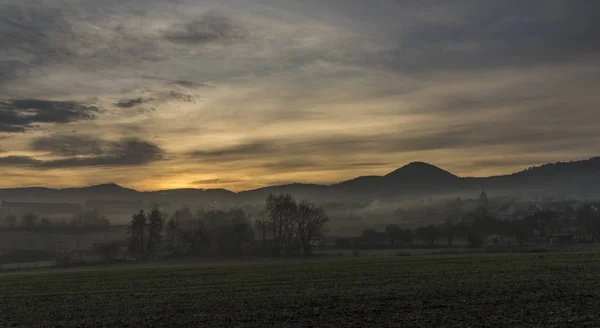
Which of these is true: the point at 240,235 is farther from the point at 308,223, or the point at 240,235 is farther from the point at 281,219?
the point at 308,223

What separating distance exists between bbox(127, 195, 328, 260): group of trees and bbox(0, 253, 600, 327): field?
67.3m

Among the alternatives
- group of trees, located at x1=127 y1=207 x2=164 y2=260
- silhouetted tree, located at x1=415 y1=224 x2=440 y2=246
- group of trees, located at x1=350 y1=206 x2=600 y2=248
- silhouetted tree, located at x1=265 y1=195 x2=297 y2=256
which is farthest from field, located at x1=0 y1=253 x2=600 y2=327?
silhouetted tree, located at x1=415 y1=224 x2=440 y2=246

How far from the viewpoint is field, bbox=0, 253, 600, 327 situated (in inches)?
955

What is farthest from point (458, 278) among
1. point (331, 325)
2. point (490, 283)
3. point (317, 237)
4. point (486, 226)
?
point (486, 226)

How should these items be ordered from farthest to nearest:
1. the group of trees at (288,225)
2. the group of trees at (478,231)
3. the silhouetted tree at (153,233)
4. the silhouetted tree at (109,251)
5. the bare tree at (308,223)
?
the group of trees at (478,231) → the bare tree at (308,223) → the silhouetted tree at (153,233) → the group of trees at (288,225) → the silhouetted tree at (109,251)

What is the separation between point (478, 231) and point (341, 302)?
131m

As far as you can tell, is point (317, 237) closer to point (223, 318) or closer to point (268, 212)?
point (268, 212)

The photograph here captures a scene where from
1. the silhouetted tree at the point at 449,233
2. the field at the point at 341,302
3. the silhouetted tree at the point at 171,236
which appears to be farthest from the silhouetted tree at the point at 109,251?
the silhouetted tree at the point at 449,233

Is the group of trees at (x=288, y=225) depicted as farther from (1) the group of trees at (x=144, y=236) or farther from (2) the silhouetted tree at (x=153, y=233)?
(1) the group of trees at (x=144, y=236)

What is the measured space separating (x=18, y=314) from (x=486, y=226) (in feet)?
506

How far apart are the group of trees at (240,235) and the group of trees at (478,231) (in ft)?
58.0

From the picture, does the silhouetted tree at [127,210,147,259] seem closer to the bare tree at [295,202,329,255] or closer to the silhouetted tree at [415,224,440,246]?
the bare tree at [295,202,329,255]

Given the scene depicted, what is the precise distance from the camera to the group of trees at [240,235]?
115050 millimetres

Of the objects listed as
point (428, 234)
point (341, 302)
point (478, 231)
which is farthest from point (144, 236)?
point (341, 302)
